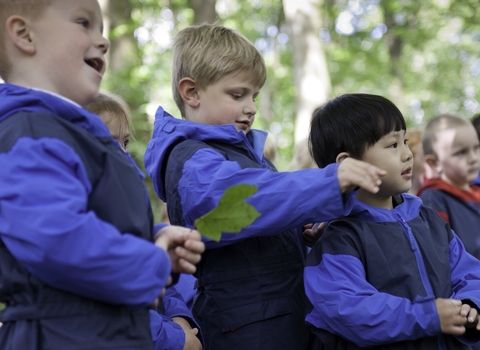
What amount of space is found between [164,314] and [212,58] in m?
1.27

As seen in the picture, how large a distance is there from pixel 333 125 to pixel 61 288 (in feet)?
5.63

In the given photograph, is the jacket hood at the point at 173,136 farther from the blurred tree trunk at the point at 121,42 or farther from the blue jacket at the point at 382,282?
the blurred tree trunk at the point at 121,42

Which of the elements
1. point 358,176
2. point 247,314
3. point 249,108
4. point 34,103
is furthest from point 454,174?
point 34,103

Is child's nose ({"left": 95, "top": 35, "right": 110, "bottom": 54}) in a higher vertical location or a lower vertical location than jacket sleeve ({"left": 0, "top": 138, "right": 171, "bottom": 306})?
higher

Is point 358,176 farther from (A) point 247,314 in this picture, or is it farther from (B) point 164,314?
(B) point 164,314

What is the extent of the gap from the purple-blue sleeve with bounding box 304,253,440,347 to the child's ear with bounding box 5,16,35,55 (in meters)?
1.55

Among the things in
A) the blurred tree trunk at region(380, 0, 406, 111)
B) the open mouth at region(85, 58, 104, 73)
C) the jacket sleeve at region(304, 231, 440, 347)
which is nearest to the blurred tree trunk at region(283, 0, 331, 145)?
the blurred tree trunk at region(380, 0, 406, 111)

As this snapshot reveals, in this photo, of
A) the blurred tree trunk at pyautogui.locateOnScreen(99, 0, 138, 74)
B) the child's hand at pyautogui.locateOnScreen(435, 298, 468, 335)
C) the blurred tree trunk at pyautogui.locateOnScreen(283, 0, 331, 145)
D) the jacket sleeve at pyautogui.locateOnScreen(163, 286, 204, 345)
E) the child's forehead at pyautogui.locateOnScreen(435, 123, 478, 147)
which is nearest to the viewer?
the child's hand at pyautogui.locateOnScreen(435, 298, 468, 335)

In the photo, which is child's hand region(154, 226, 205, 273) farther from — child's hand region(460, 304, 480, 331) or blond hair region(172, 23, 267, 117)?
child's hand region(460, 304, 480, 331)

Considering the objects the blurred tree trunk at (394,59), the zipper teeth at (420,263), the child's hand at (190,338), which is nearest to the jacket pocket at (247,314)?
the child's hand at (190,338)

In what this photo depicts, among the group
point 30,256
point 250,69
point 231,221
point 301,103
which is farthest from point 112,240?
point 301,103

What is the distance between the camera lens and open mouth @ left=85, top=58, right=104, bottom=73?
7.41 feet

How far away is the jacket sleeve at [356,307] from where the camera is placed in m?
2.77

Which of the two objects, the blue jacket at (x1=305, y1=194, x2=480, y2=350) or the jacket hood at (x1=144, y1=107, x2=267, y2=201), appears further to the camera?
the jacket hood at (x1=144, y1=107, x2=267, y2=201)
